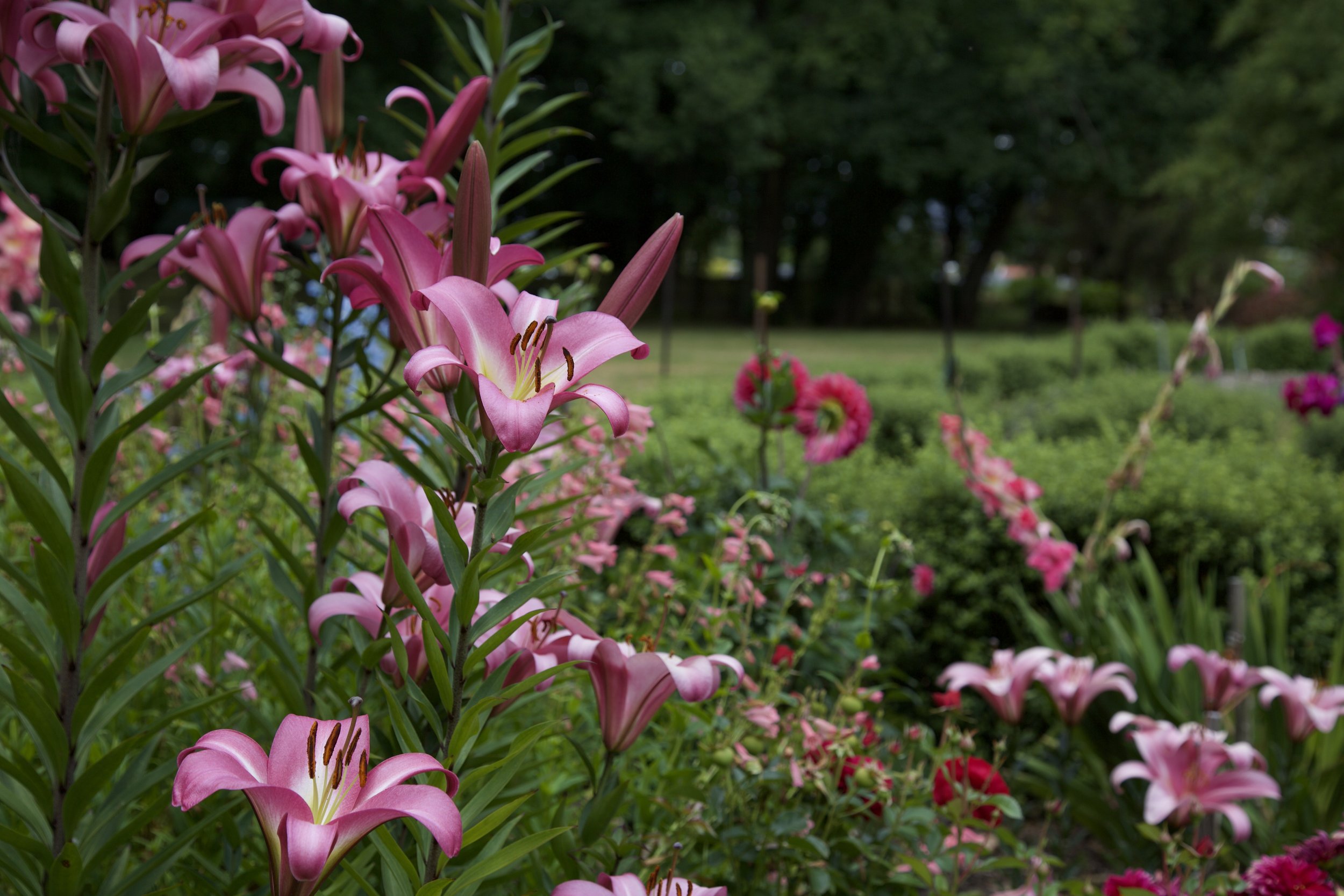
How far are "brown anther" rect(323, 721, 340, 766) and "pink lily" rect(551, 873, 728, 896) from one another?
0.26 metres

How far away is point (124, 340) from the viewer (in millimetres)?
1136

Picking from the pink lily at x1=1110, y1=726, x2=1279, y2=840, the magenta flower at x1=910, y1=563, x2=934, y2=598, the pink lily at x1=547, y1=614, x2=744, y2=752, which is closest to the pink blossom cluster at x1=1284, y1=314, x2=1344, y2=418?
the magenta flower at x1=910, y1=563, x2=934, y2=598

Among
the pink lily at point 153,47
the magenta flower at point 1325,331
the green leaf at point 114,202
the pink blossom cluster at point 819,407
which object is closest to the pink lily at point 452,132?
the pink lily at point 153,47

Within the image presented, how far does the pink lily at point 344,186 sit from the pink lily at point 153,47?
112mm

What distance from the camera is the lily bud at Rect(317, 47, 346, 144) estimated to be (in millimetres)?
1425

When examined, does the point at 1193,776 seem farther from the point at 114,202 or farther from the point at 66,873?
the point at 114,202

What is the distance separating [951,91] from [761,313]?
2158 centimetres

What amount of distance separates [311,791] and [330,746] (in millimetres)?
43

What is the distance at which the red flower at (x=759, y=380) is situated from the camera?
2.42 m

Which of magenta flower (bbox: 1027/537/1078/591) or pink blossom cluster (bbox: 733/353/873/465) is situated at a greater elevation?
pink blossom cluster (bbox: 733/353/873/465)

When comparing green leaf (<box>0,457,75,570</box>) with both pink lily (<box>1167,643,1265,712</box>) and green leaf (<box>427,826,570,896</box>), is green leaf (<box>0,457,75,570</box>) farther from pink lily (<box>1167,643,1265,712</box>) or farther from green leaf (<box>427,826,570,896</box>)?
pink lily (<box>1167,643,1265,712</box>)

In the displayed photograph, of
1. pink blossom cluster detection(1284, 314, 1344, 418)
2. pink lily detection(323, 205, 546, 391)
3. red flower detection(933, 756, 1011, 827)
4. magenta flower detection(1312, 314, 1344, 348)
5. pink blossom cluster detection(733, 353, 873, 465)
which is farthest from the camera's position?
magenta flower detection(1312, 314, 1344, 348)

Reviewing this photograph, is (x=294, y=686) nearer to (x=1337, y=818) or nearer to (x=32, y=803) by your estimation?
(x=32, y=803)

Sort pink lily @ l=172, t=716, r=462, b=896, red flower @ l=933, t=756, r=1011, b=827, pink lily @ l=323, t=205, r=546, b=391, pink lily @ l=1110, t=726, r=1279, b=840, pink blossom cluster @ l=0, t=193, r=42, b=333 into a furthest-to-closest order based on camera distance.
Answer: pink blossom cluster @ l=0, t=193, r=42, b=333
pink lily @ l=1110, t=726, r=1279, b=840
red flower @ l=933, t=756, r=1011, b=827
pink lily @ l=323, t=205, r=546, b=391
pink lily @ l=172, t=716, r=462, b=896
